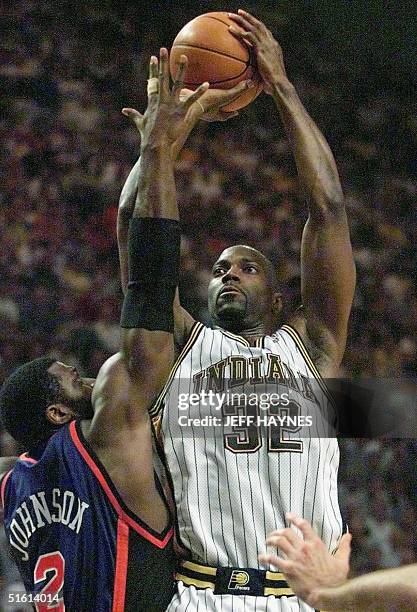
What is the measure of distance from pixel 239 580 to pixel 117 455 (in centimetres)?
52

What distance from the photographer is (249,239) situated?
7.46 m

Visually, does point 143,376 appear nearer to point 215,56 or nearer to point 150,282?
point 150,282

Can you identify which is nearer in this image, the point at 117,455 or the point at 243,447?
the point at 117,455

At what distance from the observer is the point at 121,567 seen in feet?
10.2

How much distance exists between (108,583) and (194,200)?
476 centimetres

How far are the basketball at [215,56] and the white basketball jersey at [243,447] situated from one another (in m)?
0.81

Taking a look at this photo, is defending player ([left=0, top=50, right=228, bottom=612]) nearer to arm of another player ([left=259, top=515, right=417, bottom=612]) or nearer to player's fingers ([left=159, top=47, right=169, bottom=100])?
player's fingers ([left=159, top=47, right=169, bottom=100])

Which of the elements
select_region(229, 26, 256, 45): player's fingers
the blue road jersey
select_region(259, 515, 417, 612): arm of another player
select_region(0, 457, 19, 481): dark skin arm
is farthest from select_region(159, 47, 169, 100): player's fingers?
select_region(0, 457, 19, 481): dark skin arm

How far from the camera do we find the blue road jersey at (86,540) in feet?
10.2

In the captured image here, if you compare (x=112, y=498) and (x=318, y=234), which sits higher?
(x=318, y=234)

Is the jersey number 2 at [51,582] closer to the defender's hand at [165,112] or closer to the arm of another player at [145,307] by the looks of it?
the arm of another player at [145,307]

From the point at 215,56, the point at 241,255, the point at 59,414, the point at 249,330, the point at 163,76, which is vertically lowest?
the point at 59,414

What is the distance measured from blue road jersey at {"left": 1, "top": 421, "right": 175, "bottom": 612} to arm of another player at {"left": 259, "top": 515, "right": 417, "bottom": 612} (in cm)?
60

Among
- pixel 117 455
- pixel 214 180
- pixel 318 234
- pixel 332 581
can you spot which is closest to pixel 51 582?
pixel 117 455
